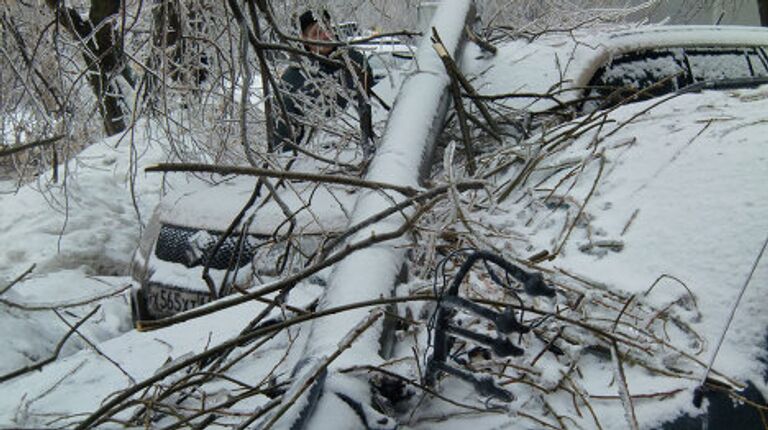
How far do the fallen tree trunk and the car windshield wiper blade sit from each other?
98 centimetres

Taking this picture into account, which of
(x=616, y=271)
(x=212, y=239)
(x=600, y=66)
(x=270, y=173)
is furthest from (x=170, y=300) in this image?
(x=600, y=66)

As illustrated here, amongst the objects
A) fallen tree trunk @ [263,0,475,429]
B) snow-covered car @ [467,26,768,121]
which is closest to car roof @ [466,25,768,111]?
snow-covered car @ [467,26,768,121]

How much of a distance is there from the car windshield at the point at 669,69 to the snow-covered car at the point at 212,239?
1.49 m

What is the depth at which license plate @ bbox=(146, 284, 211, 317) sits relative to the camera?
321 cm

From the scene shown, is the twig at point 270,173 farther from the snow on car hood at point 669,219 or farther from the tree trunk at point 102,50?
the tree trunk at point 102,50

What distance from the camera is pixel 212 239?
3.38 meters

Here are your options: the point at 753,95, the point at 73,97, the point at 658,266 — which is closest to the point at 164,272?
the point at 73,97

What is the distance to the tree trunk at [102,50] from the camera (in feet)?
10.8

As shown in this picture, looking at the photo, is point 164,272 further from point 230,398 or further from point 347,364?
point 347,364

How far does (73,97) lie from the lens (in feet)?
13.3

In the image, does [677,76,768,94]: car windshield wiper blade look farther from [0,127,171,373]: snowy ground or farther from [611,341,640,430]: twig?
[0,127,171,373]: snowy ground

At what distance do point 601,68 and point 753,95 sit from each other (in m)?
1.29

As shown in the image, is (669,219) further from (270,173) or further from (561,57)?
(561,57)

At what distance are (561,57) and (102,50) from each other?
4.15 meters
